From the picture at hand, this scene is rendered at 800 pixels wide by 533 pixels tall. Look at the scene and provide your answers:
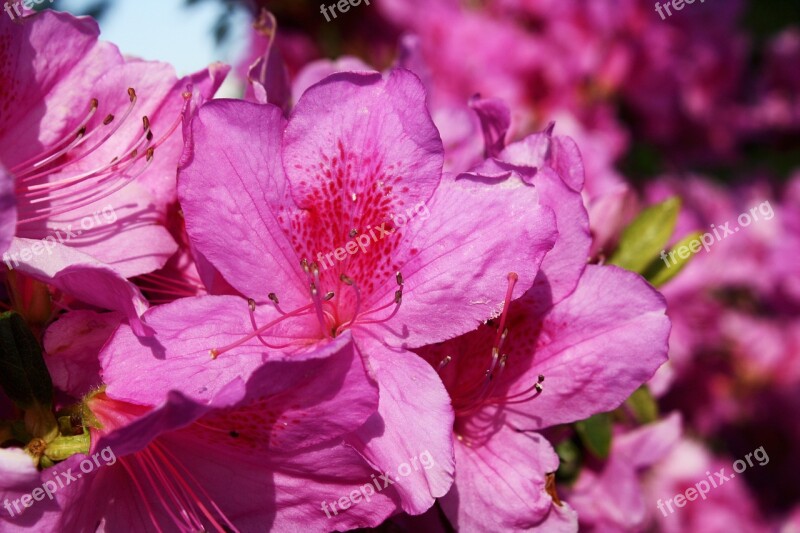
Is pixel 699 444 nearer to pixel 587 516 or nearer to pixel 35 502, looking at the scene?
pixel 587 516

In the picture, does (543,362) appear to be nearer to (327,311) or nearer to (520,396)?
(520,396)

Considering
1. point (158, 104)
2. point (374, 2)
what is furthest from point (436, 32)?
point (158, 104)

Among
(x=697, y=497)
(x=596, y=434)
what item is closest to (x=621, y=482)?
(x=596, y=434)

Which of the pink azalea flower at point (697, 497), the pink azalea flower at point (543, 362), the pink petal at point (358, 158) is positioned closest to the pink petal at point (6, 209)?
the pink petal at point (358, 158)

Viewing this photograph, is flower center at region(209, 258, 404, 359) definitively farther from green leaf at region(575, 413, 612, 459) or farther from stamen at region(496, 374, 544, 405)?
green leaf at region(575, 413, 612, 459)

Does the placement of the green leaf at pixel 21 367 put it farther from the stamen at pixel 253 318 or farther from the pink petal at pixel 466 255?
the pink petal at pixel 466 255

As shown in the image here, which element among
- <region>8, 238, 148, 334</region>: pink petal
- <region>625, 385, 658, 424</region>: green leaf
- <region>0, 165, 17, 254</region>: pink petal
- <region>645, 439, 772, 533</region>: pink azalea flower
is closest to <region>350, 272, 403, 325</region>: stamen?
<region>8, 238, 148, 334</region>: pink petal
